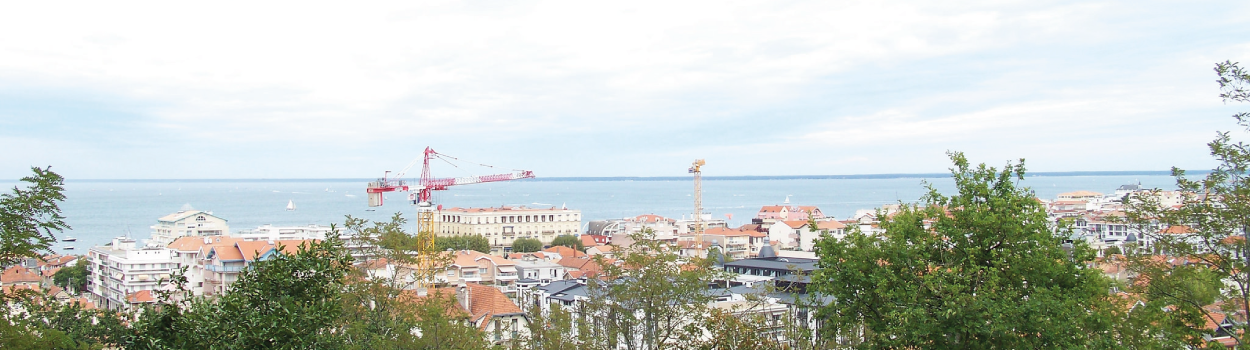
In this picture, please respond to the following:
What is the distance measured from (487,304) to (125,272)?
2312 centimetres

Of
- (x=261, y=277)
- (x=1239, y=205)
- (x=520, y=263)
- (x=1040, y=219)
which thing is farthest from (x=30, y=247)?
(x=520, y=263)

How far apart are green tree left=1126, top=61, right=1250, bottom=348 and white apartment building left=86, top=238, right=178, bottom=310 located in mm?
34273

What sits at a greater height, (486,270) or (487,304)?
(487,304)

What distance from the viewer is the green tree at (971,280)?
25.5 feet

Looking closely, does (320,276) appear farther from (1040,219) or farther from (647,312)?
(1040,219)

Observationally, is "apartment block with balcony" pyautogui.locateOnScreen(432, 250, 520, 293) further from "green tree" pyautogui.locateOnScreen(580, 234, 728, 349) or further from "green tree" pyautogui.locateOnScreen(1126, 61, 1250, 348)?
"green tree" pyautogui.locateOnScreen(1126, 61, 1250, 348)

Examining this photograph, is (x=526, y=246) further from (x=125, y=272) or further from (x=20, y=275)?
(x=20, y=275)

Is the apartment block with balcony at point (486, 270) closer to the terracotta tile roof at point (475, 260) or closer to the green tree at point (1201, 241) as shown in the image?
the terracotta tile roof at point (475, 260)

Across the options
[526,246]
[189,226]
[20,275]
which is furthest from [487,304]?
[189,226]

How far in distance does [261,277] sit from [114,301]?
112ft

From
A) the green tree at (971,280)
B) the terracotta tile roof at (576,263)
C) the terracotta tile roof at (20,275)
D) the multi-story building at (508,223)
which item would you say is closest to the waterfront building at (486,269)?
the terracotta tile roof at (576,263)

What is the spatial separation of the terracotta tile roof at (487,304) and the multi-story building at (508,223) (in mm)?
50793

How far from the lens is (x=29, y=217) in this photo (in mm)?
7176

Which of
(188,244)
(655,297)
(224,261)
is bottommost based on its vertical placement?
(224,261)
